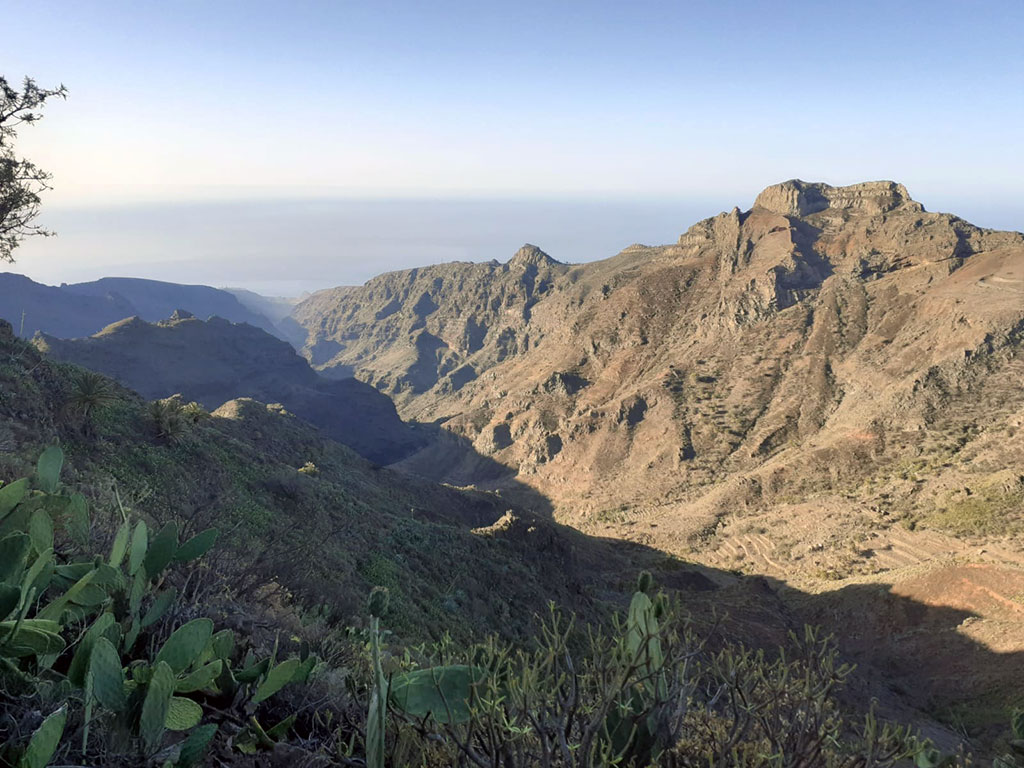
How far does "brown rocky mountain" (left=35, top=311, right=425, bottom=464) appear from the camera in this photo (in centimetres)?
7781

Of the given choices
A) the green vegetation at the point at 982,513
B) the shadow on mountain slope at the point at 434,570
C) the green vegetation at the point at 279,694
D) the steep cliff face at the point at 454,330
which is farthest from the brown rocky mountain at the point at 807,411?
the steep cliff face at the point at 454,330

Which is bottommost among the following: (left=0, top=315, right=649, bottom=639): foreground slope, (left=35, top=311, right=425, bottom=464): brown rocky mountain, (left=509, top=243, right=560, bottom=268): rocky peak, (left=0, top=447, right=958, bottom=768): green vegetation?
(left=35, top=311, right=425, bottom=464): brown rocky mountain

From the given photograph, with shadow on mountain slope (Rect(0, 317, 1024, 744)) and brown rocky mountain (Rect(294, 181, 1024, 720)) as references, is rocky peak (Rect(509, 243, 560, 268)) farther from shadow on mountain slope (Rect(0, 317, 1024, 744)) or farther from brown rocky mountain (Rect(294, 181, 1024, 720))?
shadow on mountain slope (Rect(0, 317, 1024, 744))

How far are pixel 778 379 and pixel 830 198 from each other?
1447 inches

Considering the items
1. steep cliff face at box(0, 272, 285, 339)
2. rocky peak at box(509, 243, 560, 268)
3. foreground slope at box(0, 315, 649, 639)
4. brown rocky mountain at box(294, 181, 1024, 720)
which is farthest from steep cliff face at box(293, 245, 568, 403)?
foreground slope at box(0, 315, 649, 639)

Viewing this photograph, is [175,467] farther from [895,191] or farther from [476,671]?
[895,191]

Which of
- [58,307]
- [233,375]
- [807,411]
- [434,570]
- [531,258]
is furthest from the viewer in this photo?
[531,258]

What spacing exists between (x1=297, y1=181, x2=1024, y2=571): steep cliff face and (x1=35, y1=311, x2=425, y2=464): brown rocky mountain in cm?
1373

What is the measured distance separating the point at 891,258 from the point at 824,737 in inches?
2844

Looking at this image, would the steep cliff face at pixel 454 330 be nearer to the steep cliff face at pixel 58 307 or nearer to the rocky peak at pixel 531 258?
the rocky peak at pixel 531 258

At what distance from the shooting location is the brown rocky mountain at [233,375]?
77.8m

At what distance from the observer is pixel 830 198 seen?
257ft

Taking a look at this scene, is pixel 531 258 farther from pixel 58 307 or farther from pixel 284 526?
pixel 284 526

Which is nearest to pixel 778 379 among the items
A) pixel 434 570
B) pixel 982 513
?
pixel 982 513
